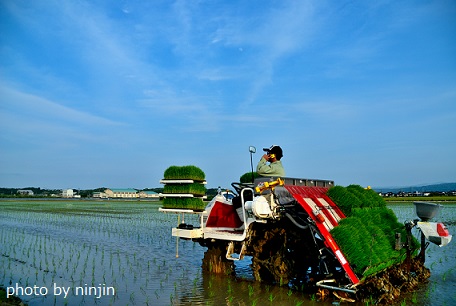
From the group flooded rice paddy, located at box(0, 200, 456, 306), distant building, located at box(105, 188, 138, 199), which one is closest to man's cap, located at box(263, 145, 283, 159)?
flooded rice paddy, located at box(0, 200, 456, 306)

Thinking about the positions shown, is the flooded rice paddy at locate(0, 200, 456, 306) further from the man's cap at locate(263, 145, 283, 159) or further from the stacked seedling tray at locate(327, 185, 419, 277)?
the man's cap at locate(263, 145, 283, 159)

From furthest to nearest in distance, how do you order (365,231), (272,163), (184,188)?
(184,188)
(272,163)
(365,231)

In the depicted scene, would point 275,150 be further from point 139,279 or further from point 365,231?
point 139,279

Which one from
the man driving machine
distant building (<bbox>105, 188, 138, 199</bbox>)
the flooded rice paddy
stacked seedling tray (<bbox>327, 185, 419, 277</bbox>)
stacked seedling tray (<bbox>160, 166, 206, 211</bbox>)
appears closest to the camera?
stacked seedling tray (<bbox>327, 185, 419, 277</bbox>)

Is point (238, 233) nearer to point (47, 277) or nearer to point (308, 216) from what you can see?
point (308, 216)

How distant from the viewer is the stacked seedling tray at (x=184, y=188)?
9.91 metres

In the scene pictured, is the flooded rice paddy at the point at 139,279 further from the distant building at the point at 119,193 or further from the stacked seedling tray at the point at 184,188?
the distant building at the point at 119,193

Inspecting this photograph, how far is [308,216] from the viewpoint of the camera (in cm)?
775

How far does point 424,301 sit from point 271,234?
10.0 ft

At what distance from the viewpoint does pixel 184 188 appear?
32.8 ft

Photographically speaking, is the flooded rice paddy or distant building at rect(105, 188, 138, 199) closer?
the flooded rice paddy

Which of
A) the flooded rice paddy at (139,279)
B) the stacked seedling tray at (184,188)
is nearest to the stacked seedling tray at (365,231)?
Result: the flooded rice paddy at (139,279)

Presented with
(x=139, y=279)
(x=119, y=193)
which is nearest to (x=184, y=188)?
(x=139, y=279)

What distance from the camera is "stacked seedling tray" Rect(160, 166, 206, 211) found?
9.91 m
